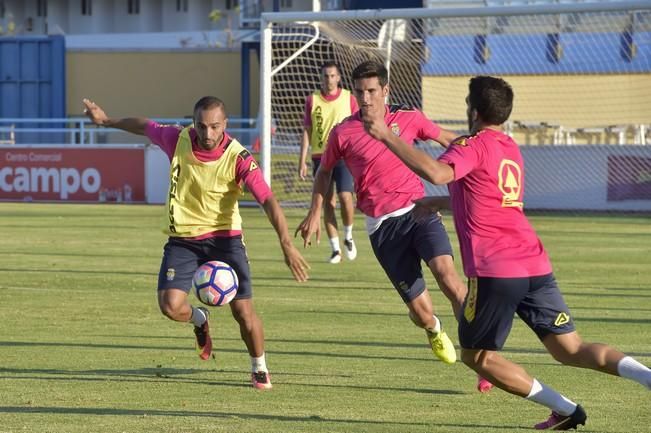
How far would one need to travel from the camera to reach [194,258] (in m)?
8.84

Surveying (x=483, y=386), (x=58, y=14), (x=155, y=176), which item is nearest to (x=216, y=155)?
(x=483, y=386)

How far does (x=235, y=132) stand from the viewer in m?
29.6

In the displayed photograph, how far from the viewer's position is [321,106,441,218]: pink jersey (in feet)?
31.4

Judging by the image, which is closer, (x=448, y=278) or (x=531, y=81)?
(x=448, y=278)

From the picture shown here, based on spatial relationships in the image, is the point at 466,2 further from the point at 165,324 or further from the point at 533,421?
the point at 533,421

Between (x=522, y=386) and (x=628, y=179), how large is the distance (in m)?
20.2

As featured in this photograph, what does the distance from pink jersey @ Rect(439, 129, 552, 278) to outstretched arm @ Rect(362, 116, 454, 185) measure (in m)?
0.38

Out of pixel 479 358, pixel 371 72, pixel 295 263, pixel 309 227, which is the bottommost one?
pixel 479 358

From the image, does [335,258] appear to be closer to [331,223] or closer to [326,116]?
[331,223]

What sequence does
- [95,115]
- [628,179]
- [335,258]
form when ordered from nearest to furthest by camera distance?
1. [95,115]
2. [335,258]
3. [628,179]

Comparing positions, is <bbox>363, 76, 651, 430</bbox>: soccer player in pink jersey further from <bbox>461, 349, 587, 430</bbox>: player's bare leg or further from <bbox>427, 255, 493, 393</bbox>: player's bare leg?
<bbox>427, 255, 493, 393</bbox>: player's bare leg

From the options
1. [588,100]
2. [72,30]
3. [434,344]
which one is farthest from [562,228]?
[72,30]

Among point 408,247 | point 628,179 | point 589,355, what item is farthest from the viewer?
point 628,179

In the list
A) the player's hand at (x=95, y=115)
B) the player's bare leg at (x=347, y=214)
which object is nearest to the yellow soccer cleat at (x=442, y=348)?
the player's hand at (x=95, y=115)
